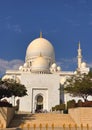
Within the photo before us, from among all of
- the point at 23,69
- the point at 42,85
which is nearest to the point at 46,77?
the point at 42,85

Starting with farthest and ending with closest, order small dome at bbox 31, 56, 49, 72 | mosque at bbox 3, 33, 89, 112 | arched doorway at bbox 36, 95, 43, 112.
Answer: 1. small dome at bbox 31, 56, 49, 72
2. arched doorway at bbox 36, 95, 43, 112
3. mosque at bbox 3, 33, 89, 112

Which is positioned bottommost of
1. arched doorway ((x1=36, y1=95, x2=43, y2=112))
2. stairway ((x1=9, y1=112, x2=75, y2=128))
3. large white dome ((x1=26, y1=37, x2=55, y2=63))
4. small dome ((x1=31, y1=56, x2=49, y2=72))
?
stairway ((x1=9, y1=112, x2=75, y2=128))

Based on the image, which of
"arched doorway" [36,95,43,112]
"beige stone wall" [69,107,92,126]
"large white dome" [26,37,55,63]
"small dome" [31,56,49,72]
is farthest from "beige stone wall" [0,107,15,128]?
"large white dome" [26,37,55,63]

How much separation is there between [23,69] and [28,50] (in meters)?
5.91

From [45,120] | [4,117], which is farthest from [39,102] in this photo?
[4,117]

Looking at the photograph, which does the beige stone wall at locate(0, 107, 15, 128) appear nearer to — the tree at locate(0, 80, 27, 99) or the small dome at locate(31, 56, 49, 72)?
the tree at locate(0, 80, 27, 99)

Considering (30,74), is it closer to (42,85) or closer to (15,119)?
(42,85)

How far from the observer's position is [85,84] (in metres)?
25.7

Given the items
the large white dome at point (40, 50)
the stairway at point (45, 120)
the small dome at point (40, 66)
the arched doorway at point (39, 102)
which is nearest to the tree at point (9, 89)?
the stairway at point (45, 120)

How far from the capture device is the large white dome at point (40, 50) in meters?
62.3

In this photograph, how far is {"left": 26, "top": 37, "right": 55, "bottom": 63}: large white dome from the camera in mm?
62312

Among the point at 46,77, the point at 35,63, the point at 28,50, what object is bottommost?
the point at 46,77

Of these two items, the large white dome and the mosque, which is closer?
the mosque

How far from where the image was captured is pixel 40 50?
6238 centimetres
